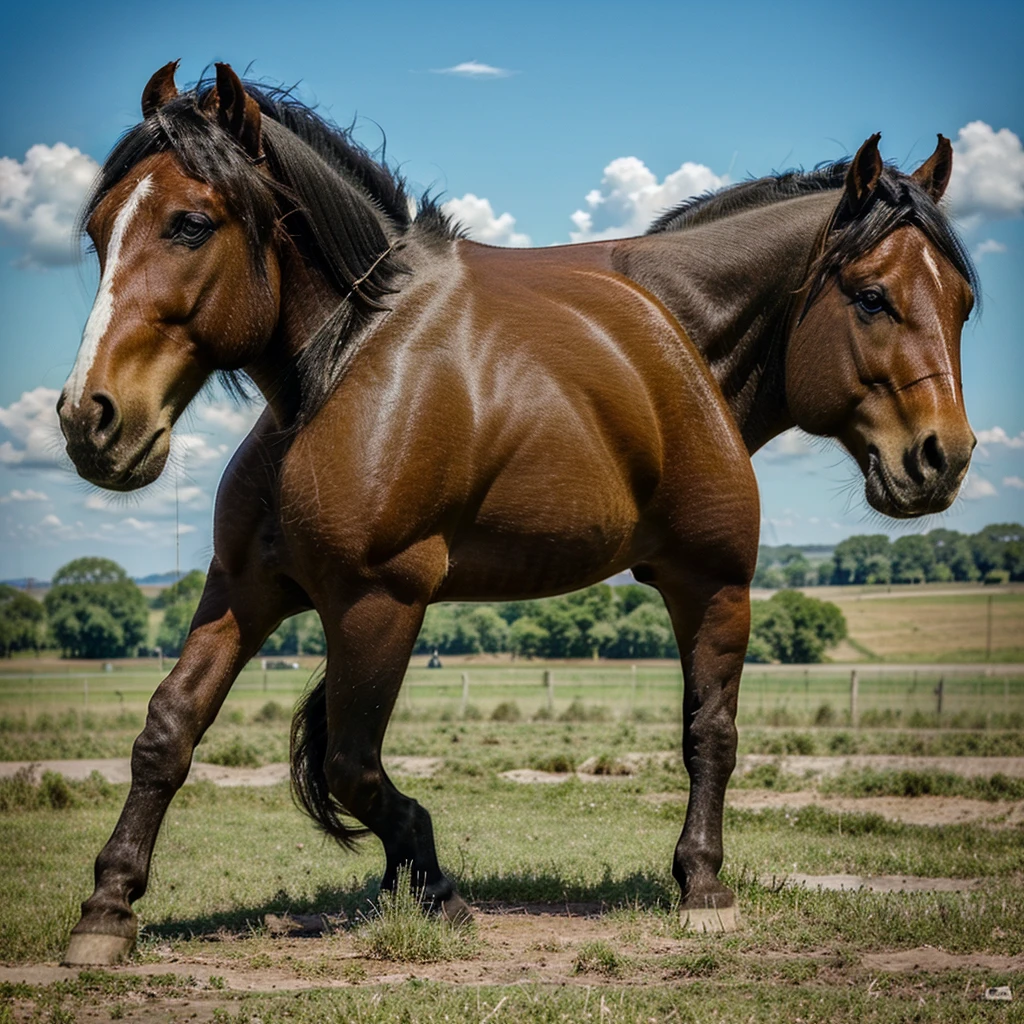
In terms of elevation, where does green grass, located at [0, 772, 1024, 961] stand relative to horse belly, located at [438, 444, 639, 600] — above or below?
below

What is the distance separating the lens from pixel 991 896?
232 inches

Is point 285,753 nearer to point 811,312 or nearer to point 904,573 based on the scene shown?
point 811,312

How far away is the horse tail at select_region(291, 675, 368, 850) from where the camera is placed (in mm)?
5188

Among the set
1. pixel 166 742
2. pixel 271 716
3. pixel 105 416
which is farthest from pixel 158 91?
pixel 271 716

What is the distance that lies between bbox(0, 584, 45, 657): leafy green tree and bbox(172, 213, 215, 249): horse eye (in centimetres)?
5950

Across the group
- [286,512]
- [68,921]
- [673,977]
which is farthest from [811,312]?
[68,921]

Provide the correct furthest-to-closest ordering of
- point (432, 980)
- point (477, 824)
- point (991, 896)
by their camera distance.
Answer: point (477, 824) → point (991, 896) → point (432, 980)

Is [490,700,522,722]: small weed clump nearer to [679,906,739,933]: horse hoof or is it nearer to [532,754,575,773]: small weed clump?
[532,754,575,773]: small weed clump

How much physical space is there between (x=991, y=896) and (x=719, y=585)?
229cm

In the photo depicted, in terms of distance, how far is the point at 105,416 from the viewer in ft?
12.8

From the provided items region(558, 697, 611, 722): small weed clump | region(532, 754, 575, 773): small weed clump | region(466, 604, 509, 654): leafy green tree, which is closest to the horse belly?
region(532, 754, 575, 773): small weed clump

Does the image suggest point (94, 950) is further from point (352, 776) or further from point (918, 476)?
point (918, 476)

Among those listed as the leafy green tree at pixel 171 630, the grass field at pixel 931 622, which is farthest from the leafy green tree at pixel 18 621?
the grass field at pixel 931 622

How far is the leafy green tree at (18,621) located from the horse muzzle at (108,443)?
59.5m
